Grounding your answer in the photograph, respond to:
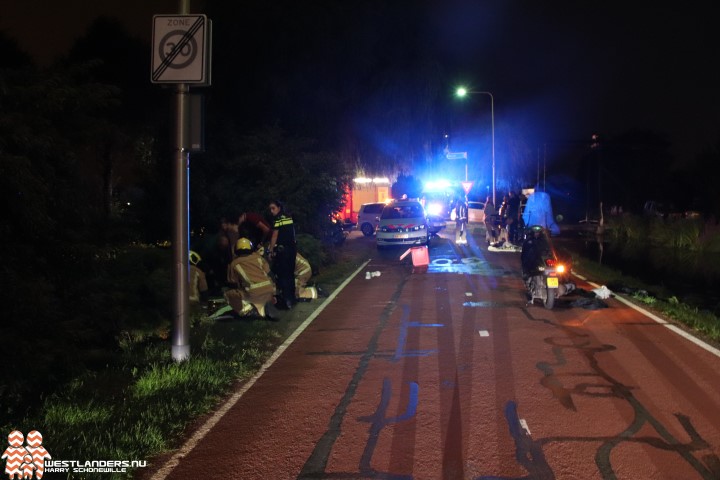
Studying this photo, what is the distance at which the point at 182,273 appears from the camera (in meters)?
7.43

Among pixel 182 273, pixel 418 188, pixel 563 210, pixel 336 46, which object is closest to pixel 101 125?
pixel 182 273

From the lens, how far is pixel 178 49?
7371 mm

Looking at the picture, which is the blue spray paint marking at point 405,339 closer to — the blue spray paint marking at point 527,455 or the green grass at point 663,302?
the blue spray paint marking at point 527,455

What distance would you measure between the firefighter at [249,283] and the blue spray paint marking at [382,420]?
3708 mm

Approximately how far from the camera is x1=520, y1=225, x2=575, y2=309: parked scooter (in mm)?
11117

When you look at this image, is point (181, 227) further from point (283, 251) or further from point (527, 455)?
point (527, 455)

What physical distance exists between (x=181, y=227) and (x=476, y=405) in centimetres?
379

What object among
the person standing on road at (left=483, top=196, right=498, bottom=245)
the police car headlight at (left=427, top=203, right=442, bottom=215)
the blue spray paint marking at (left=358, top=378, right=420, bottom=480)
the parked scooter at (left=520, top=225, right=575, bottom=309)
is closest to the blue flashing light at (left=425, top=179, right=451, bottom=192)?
the police car headlight at (left=427, top=203, right=442, bottom=215)

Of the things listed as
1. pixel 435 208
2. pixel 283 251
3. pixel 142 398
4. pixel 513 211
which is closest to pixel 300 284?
pixel 283 251

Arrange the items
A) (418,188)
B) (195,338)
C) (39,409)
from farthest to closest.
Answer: (418,188), (195,338), (39,409)

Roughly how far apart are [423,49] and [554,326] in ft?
44.1

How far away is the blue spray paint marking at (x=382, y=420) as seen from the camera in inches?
179

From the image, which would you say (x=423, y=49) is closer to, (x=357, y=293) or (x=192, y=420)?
(x=357, y=293)

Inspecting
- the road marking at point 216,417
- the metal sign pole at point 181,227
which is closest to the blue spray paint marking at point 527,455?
the road marking at point 216,417
